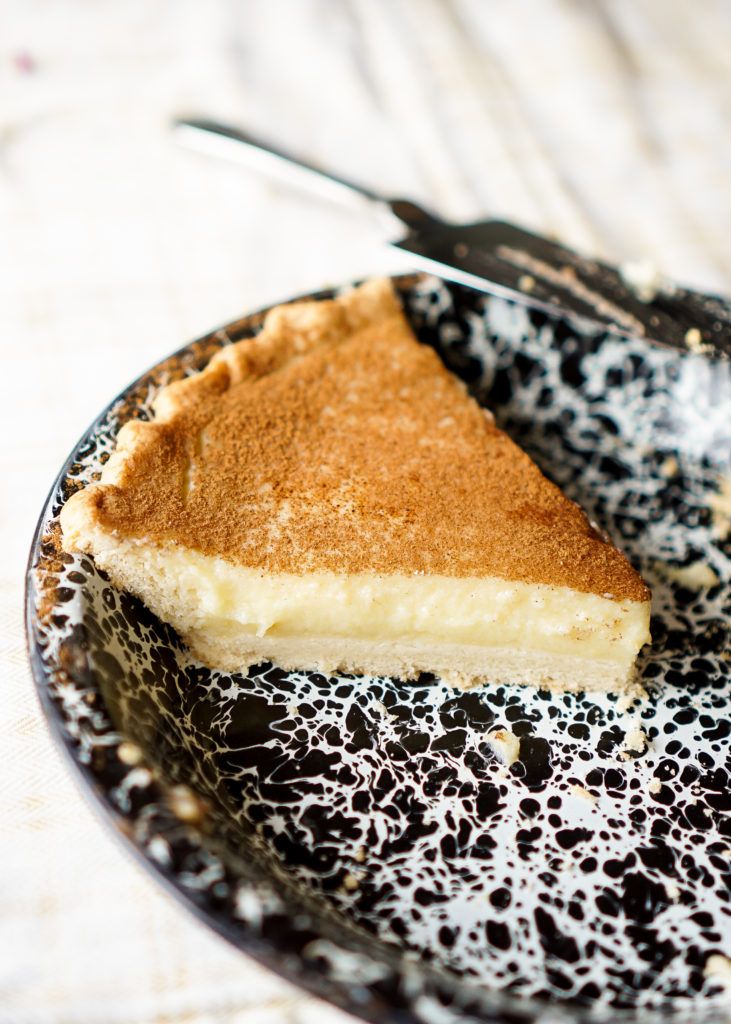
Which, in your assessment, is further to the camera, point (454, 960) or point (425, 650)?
point (425, 650)

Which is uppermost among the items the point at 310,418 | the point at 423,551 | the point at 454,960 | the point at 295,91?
the point at 295,91

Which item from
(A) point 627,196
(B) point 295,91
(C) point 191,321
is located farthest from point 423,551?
(B) point 295,91

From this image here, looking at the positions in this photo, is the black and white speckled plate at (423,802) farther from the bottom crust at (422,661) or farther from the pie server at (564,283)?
the pie server at (564,283)

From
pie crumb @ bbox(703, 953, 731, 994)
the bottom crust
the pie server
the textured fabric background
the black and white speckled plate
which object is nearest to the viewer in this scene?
the black and white speckled plate

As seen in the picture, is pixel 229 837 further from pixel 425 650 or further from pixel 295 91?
pixel 295 91

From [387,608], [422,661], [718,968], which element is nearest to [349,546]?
[387,608]

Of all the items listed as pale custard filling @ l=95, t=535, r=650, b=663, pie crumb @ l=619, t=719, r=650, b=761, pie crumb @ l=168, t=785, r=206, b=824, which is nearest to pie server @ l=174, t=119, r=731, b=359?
pale custard filling @ l=95, t=535, r=650, b=663

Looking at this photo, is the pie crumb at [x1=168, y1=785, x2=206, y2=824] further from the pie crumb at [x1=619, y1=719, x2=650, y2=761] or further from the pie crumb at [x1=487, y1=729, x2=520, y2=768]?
the pie crumb at [x1=619, y1=719, x2=650, y2=761]
